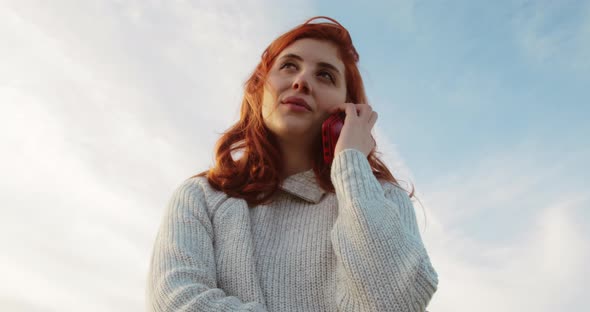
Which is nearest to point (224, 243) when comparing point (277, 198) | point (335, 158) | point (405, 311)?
point (277, 198)

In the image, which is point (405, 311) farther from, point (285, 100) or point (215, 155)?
point (215, 155)

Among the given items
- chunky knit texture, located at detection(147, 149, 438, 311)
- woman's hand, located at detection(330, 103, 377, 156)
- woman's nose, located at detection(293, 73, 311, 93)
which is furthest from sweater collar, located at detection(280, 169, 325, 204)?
woman's nose, located at detection(293, 73, 311, 93)

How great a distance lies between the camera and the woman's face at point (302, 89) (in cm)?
307

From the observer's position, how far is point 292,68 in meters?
3.22

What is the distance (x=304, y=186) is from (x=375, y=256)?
0.80 meters

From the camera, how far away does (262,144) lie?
323 cm

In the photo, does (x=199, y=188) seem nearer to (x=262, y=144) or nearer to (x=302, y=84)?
(x=262, y=144)

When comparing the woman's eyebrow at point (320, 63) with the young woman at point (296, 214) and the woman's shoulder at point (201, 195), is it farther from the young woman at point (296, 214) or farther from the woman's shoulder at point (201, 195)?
the woman's shoulder at point (201, 195)

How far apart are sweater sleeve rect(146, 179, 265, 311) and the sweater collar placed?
479mm

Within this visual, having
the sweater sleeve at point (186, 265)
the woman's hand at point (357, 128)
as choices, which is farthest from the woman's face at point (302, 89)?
the sweater sleeve at point (186, 265)

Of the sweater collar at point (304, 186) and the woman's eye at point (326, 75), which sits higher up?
the woman's eye at point (326, 75)

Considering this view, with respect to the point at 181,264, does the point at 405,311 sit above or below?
below

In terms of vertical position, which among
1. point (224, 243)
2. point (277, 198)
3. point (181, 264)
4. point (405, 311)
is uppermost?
point (277, 198)

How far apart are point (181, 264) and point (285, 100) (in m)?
1.06
